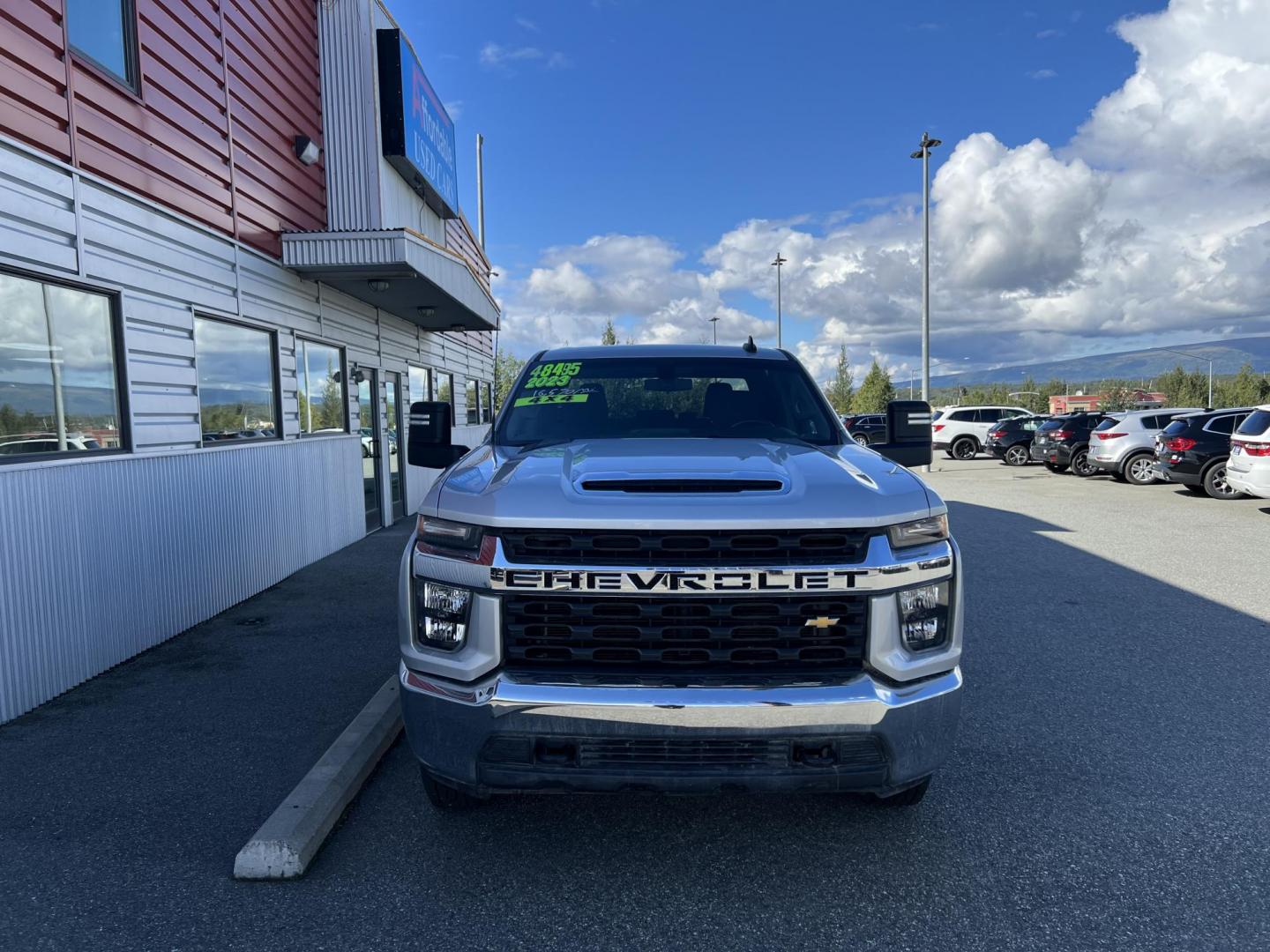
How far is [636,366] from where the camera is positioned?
431 centimetres

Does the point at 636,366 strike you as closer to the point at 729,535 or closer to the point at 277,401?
Answer: the point at 729,535

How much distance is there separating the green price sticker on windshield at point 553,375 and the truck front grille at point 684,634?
74.6 inches

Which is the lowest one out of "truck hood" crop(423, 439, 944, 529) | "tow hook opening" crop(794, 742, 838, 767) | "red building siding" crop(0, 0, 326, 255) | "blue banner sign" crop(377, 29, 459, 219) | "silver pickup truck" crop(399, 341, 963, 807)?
"tow hook opening" crop(794, 742, 838, 767)

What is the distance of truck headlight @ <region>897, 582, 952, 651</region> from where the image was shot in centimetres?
259

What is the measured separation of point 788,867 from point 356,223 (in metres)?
9.99

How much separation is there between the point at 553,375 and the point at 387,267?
542cm

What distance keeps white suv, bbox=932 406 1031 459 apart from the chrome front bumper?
1094 inches

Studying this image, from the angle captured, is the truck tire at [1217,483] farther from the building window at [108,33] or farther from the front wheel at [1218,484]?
the building window at [108,33]

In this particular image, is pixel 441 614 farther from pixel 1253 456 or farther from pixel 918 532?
pixel 1253 456

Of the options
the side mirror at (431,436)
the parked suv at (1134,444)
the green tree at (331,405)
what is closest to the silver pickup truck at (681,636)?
the side mirror at (431,436)

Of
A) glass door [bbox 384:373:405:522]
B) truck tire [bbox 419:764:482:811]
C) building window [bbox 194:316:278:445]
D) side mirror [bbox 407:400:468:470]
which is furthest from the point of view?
glass door [bbox 384:373:405:522]

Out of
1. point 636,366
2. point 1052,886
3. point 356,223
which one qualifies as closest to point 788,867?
point 1052,886

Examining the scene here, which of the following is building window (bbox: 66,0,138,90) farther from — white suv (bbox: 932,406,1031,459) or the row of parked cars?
white suv (bbox: 932,406,1031,459)

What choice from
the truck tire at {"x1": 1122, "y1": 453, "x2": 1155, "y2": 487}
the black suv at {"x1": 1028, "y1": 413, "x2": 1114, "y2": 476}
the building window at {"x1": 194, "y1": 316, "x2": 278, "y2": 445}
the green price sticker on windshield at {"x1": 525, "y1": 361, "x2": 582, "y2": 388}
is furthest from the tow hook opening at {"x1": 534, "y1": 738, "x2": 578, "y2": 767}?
the black suv at {"x1": 1028, "y1": 413, "x2": 1114, "y2": 476}
